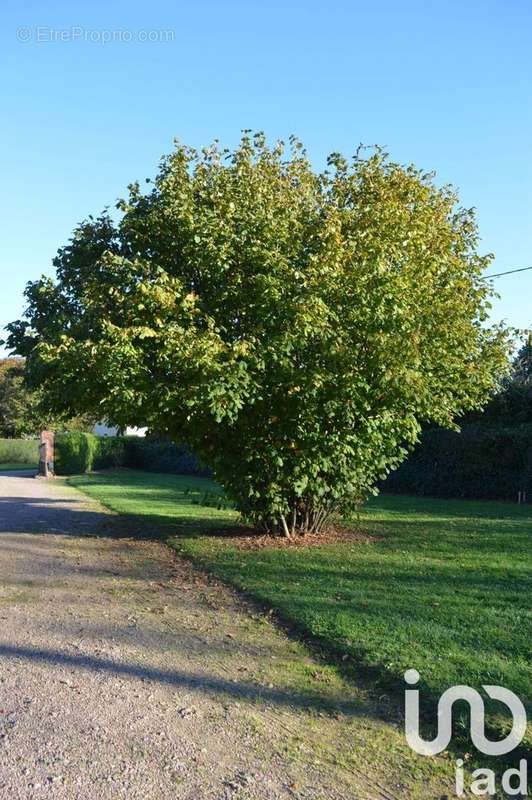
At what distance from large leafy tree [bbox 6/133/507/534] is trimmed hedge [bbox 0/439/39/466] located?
3914cm

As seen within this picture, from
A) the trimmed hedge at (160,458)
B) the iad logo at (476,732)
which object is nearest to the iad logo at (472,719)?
the iad logo at (476,732)

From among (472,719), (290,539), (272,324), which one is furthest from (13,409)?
(472,719)

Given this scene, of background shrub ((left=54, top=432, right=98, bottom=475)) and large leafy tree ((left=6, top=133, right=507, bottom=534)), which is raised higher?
large leafy tree ((left=6, top=133, right=507, bottom=534))

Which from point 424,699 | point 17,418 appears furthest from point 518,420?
point 17,418

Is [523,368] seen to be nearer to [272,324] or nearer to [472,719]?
[272,324]

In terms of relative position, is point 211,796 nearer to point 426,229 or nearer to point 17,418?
point 426,229

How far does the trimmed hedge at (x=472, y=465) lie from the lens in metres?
20.5

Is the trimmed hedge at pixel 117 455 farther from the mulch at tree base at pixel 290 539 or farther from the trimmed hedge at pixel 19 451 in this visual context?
the mulch at tree base at pixel 290 539

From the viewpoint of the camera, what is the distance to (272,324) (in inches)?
409

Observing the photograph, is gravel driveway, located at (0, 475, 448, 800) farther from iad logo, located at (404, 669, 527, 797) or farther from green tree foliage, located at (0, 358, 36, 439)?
green tree foliage, located at (0, 358, 36, 439)

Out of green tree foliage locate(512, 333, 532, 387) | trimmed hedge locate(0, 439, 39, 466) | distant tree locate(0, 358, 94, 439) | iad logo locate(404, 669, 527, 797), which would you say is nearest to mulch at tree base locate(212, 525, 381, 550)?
iad logo locate(404, 669, 527, 797)

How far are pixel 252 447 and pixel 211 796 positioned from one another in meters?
8.00

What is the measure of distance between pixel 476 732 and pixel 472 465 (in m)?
17.7

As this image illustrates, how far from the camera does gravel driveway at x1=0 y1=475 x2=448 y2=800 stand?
3703mm
